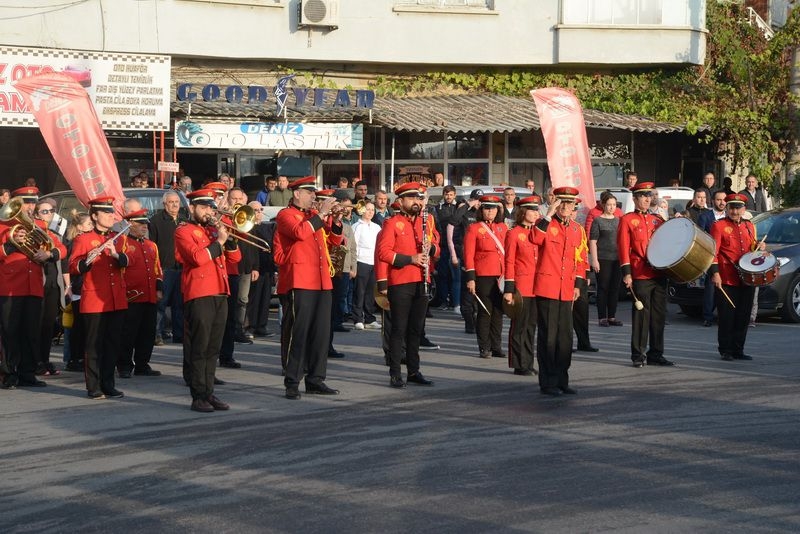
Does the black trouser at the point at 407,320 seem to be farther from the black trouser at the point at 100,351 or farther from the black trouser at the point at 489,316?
the black trouser at the point at 100,351

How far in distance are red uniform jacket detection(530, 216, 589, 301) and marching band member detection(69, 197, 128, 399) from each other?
387cm

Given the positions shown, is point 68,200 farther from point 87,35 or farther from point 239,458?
point 239,458

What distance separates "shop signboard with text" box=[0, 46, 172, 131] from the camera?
69.2 feet

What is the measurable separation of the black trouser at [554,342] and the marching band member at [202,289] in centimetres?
289

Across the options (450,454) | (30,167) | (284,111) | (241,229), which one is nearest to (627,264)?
(241,229)

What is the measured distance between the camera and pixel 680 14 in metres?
29.4

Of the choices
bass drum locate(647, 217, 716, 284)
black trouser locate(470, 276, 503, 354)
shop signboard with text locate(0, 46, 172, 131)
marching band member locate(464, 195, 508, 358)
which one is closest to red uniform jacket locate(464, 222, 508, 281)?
marching band member locate(464, 195, 508, 358)

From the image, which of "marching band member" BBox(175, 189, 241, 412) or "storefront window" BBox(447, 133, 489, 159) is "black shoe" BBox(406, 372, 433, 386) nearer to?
"marching band member" BBox(175, 189, 241, 412)

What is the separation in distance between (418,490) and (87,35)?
66.3ft

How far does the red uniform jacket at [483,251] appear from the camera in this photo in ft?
47.7

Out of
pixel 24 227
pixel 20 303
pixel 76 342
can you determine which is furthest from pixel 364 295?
pixel 24 227

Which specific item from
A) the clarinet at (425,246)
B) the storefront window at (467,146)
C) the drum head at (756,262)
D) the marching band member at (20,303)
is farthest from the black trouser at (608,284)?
the storefront window at (467,146)

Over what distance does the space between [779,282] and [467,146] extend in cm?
1231

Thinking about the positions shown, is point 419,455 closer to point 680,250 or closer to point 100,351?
point 100,351
